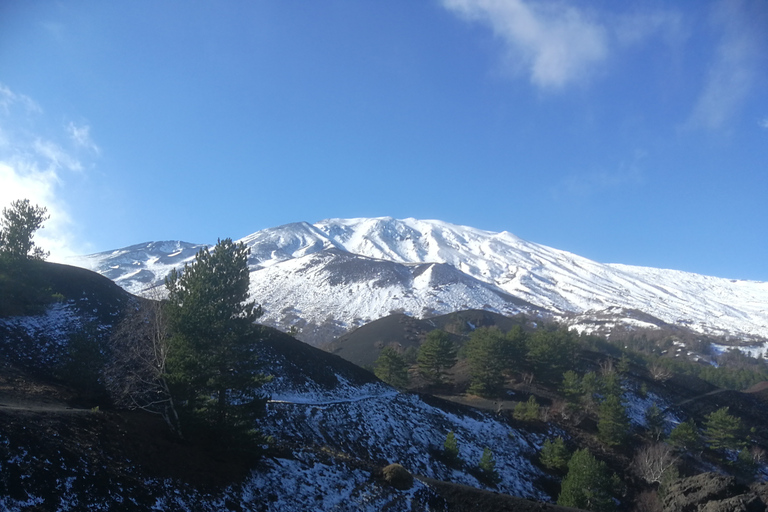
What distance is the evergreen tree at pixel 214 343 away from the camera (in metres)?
17.5

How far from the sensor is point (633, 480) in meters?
35.5

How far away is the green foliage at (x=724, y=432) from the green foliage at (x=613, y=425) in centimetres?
1047

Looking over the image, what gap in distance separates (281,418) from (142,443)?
1235 cm

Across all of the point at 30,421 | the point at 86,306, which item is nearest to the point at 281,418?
the point at 30,421

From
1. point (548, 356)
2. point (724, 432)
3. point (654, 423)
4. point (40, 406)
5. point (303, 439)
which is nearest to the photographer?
point (40, 406)

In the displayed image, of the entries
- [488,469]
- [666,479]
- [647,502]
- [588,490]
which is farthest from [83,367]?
[666,479]

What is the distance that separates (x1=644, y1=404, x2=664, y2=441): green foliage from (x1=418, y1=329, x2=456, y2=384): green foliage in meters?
19.8

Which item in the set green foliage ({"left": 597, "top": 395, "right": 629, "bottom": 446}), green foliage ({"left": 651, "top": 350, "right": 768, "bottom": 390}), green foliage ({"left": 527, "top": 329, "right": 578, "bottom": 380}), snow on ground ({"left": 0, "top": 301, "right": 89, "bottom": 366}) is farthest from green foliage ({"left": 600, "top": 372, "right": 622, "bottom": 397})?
snow on ground ({"left": 0, "top": 301, "right": 89, "bottom": 366})

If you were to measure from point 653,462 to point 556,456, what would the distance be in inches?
323

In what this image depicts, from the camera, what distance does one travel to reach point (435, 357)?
1945 inches

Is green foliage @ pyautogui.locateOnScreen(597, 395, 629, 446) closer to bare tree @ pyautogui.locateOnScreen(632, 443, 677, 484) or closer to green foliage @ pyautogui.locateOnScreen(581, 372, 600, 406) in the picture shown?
bare tree @ pyautogui.locateOnScreen(632, 443, 677, 484)

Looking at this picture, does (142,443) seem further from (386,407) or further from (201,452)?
(386,407)

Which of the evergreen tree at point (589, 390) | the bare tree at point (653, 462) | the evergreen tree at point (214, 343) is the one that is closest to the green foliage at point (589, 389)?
the evergreen tree at point (589, 390)

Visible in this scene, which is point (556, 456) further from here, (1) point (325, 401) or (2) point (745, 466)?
(2) point (745, 466)
